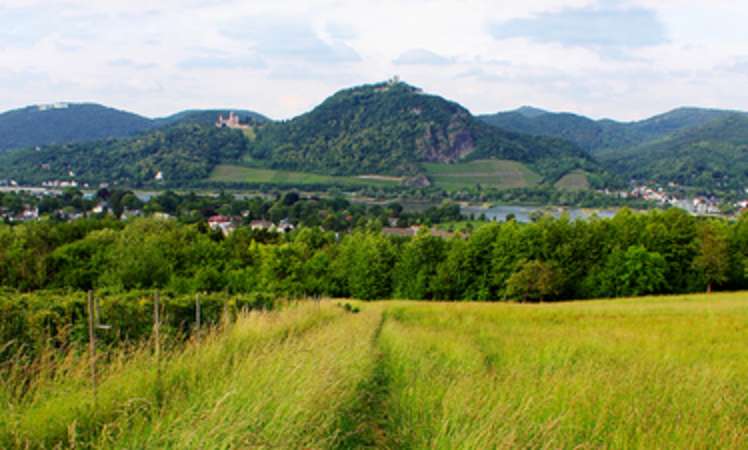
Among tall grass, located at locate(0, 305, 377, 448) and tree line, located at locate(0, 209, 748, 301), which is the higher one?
tall grass, located at locate(0, 305, 377, 448)

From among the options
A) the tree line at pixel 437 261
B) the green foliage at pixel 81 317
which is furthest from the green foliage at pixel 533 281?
the green foliage at pixel 81 317

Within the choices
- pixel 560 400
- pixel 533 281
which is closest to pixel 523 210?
pixel 533 281

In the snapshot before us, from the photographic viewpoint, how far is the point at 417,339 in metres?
10.6

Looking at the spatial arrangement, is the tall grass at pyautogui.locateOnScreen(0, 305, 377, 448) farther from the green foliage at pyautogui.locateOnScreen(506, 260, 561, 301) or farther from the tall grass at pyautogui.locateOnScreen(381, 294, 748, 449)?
the green foliage at pyautogui.locateOnScreen(506, 260, 561, 301)

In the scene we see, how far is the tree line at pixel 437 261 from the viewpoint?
43.4 m

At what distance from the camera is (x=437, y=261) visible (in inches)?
1982

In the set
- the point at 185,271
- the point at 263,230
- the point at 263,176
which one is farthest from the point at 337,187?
the point at 185,271

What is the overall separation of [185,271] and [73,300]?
106ft

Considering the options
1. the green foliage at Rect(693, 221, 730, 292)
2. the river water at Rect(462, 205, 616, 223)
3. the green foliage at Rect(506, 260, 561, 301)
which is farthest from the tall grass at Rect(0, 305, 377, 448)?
the river water at Rect(462, 205, 616, 223)

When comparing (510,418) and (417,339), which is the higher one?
(510,418)

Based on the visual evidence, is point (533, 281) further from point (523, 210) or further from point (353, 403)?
point (523, 210)

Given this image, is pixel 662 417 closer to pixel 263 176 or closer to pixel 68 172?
pixel 263 176

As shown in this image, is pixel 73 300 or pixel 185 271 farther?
pixel 185 271

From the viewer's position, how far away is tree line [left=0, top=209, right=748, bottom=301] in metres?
43.4
